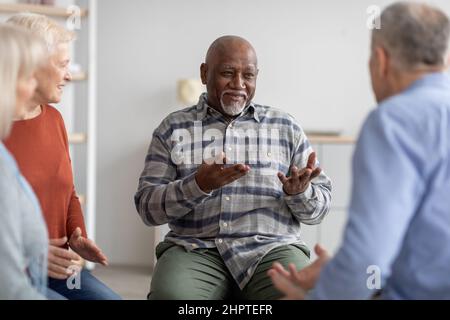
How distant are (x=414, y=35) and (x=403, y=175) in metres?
0.27

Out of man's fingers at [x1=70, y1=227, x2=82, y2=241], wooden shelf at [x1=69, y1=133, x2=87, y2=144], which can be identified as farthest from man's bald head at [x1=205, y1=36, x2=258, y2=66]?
wooden shelf at [x1=69, y1=133, x2=87, y2=144]

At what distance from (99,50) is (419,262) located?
3972 millimetres

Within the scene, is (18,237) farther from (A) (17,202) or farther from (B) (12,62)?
(B) (12,62)

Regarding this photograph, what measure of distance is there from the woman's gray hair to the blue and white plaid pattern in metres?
0.70

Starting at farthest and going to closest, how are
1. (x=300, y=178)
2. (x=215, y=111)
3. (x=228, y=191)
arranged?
(x=215, y=111)
(x=228, y=191)
(x=300, y=178)

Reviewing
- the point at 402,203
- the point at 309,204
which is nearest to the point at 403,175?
the point at 402,203

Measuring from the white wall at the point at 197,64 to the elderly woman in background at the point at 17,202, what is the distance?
3577 millimetres

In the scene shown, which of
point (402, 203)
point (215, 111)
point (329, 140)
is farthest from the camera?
point (329, 140)

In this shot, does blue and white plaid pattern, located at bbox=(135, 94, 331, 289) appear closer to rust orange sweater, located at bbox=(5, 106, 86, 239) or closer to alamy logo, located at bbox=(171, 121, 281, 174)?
alamy logo, located at bbox=(171, 121, 281, 174)

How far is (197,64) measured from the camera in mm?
4906

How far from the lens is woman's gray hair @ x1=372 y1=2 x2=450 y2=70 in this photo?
1.31 meters

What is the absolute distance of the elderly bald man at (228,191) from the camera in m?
1.91

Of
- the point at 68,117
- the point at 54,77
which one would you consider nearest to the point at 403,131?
the point at 54,77

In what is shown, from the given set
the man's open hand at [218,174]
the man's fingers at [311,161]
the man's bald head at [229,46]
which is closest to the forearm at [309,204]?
the man's fingers at [311,161]
